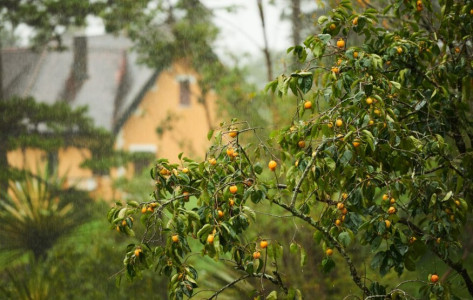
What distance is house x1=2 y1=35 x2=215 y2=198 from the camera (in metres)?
8.72

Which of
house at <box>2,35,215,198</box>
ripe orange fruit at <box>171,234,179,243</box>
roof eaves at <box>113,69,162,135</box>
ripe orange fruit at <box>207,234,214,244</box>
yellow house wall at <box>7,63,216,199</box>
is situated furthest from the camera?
roof eaves at <box>113,69,162,135</box>

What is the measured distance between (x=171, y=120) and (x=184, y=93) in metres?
0.47

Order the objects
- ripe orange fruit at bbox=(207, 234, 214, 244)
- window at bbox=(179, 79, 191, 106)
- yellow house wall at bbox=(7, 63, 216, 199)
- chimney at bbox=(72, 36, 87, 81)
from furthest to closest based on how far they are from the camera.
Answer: chimney at bbox=(72, 36, 87, 81) < window at bbox=(179, 79, 191, 106) < yellow house wall at bbox=(7, 63, 216, 199) < ripe orange fruit at bbox=(207, 234, 214, 244)

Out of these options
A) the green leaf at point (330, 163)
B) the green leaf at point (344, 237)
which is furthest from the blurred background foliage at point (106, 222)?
the green leaf at point (330, 163)

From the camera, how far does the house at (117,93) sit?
8719 millimetres

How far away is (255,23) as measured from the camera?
7.54 metres

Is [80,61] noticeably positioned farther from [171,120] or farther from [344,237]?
[344,237]

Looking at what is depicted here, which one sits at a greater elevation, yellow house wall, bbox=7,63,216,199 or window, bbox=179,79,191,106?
window, bbox=179,79,191,106

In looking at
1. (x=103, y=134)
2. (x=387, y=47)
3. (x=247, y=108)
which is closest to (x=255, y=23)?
(x=247, y=108)

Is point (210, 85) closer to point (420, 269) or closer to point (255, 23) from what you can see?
point (255, 23)

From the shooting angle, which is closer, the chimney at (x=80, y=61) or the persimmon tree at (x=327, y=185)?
the persimmon tree at (x=327, y=185)

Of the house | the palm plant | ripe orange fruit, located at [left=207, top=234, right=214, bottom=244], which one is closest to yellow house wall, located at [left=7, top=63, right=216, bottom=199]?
the house

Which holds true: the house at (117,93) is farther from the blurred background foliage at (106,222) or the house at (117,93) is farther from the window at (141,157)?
the blurred background foliage at (106,222)

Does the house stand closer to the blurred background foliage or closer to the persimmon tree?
the blurred background foliage
